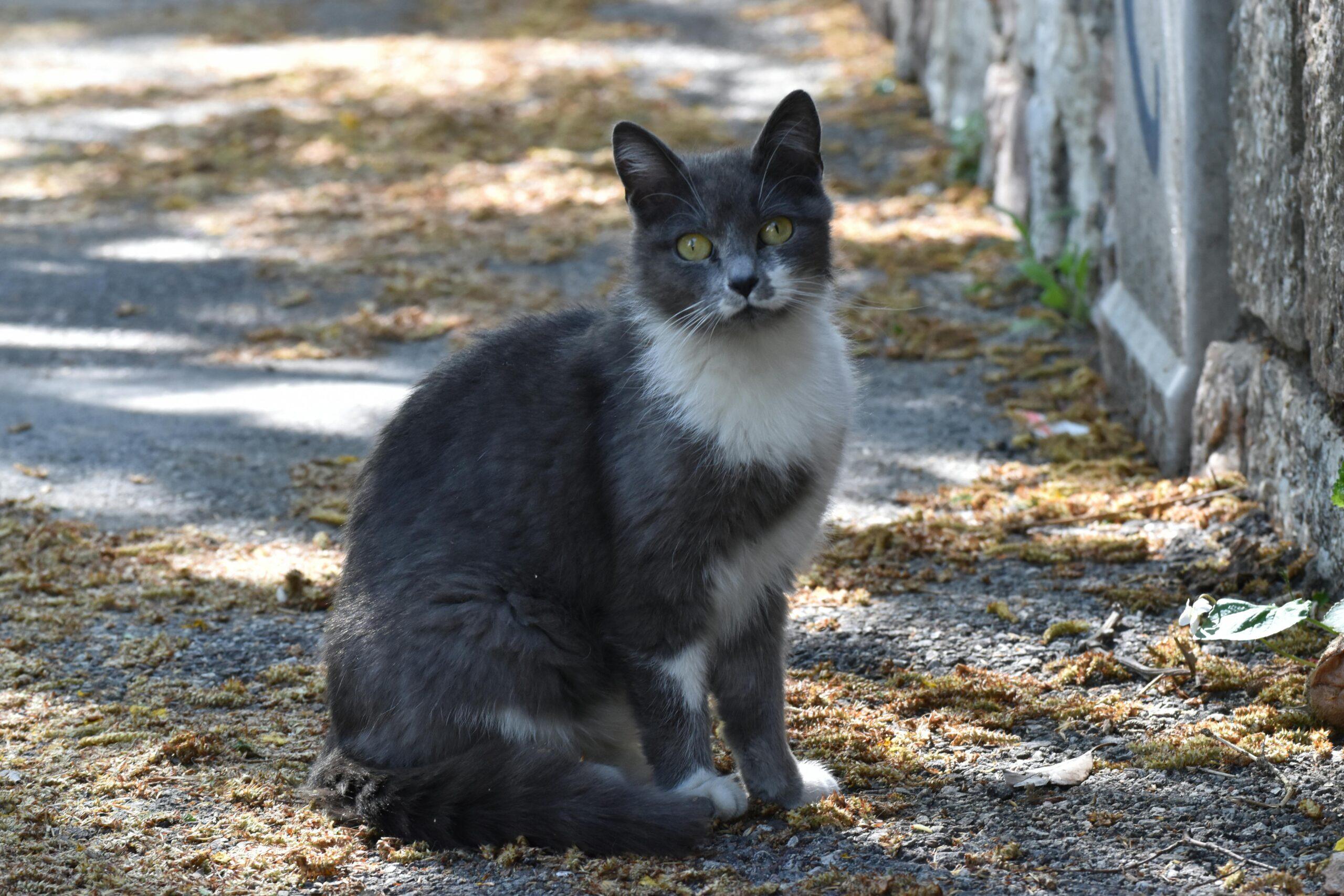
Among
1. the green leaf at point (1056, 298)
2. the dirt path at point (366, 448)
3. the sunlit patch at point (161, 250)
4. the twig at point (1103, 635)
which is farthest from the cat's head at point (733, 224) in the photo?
the sunlit patch at point (161, 250)

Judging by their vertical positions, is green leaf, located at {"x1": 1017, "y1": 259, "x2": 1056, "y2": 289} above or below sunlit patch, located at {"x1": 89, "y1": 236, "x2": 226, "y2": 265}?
below

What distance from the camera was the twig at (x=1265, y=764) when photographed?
2498mm

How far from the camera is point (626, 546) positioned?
273 cm

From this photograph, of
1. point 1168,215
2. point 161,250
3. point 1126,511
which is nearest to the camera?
point 1126,511

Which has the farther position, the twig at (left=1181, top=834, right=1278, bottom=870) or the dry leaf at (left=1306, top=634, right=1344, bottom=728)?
the dry leaf at (left=1306, top=634, right=1344, bottom=728)

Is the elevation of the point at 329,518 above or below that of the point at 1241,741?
above

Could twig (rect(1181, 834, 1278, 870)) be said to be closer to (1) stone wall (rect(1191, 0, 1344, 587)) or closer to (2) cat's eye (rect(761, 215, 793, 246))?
(1) stone wall (rect(1191, 0, 1344, 587))

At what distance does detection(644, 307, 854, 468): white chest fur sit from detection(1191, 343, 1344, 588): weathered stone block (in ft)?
4.08

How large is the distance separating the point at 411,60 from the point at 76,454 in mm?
6234

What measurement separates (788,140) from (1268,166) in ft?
4.63

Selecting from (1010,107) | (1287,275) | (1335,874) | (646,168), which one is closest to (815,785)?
(1335,874)

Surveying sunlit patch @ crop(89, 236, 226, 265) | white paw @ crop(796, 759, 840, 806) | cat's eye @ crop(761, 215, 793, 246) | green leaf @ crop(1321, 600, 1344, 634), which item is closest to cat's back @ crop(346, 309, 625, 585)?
cat's eye @ crop(761, 215, 793, 246)

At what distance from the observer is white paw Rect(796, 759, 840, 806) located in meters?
2.80

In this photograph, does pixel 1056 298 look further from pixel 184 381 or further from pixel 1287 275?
pixel 184 381
